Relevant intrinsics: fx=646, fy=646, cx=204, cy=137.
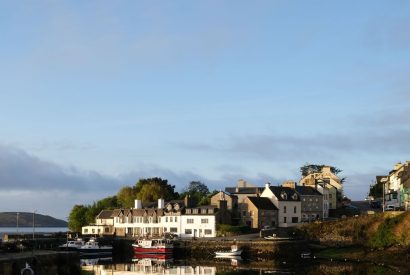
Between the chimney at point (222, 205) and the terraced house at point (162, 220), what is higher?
the chimney at point (222, 205)

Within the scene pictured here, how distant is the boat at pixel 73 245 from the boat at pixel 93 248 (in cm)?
70

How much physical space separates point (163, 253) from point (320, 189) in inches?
1508

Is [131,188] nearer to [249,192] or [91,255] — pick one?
[249,192]

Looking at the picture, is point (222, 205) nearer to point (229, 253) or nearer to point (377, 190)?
point (229, 253)

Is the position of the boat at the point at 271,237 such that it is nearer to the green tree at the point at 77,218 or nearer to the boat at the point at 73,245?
the boat at the point at 73,245

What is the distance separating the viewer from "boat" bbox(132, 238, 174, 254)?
95625 millimetres

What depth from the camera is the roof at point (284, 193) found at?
113 metres

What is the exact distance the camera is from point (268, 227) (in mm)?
107062

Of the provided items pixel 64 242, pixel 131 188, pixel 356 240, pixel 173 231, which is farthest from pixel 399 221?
pixel 131 188

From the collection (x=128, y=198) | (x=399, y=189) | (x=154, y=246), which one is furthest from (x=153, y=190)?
(x=399, y=189)

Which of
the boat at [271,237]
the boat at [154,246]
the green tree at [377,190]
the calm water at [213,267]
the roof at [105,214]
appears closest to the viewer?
the calm water at [213,267]

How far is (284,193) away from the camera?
114m

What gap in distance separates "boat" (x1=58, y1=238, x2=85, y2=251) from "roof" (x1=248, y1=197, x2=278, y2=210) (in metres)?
29.6

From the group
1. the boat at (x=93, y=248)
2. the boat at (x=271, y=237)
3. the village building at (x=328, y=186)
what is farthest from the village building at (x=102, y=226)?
the village building at (x=328, y=186)
